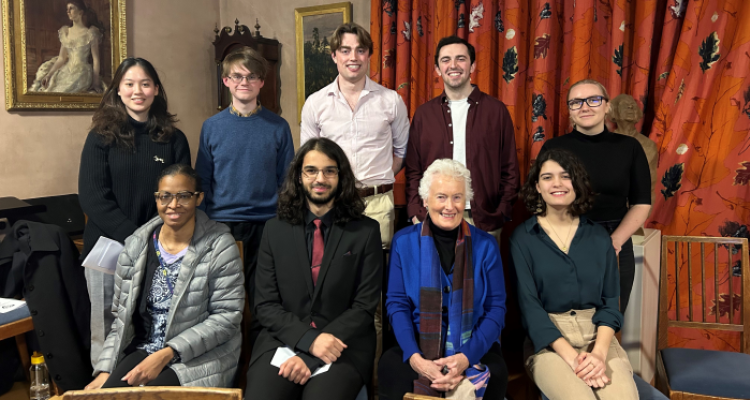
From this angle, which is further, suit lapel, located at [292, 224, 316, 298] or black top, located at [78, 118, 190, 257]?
black top, located at [78, 118, 190, 257]

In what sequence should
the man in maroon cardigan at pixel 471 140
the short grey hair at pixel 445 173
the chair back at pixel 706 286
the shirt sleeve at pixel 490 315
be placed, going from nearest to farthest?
the shirt sleeve at pixel 490 315, the short grey hair at pixel 445 173, the chair back at pixel 706 286, the man in maroon cardigan at pixel 471 140

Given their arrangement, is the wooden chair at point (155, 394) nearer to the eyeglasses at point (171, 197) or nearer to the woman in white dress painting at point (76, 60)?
the eyeglasses at point (171, 197)

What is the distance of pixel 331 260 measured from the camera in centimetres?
189

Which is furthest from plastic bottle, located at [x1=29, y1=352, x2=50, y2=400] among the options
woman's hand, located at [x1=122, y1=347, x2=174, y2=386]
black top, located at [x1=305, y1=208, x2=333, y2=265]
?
black top, located at [x1=305, y1=208, x2=333, y2=265]

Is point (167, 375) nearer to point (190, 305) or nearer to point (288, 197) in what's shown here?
point (190, 305)

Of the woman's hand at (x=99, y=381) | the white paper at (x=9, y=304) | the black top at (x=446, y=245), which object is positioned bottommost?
the woman's hand at (x=99, y=381)

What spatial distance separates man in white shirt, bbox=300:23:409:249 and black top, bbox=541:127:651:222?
2.27 feet

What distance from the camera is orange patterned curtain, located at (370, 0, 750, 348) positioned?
2.42 m

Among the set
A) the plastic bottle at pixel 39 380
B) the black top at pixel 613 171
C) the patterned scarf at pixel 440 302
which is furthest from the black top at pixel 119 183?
the black top at pixel 613 171

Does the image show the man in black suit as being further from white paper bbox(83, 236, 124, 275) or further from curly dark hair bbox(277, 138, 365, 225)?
white paper bbox(83, 236, 124, 275)

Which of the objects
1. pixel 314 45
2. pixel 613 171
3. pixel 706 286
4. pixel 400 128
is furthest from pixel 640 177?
pixel 314 45

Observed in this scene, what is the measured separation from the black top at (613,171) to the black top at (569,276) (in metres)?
0.19

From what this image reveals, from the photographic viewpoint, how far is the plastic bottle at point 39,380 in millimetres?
2166

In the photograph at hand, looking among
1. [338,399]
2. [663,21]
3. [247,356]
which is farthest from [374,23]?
→ [338,399]
